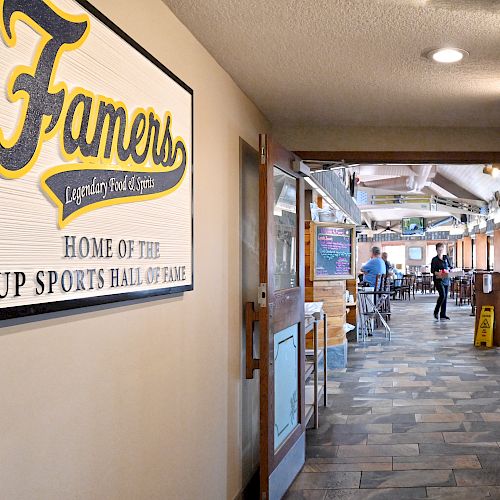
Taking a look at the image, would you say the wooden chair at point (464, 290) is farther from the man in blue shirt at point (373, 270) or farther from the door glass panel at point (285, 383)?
the door glass panel at point (285, 383)

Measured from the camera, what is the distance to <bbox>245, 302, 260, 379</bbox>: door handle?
303 cm

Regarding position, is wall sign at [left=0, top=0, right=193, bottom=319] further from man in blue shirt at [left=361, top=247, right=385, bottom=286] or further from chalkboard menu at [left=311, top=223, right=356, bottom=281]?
man in blue shirt at [left=361, top=247, right=385, bottom=286]

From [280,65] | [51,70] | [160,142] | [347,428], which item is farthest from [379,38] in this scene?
[347,428]

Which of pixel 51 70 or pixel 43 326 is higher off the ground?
pixel 51 70

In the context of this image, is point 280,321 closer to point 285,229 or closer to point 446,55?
point 285,229

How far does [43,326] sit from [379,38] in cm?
177

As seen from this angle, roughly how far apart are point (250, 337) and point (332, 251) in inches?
154

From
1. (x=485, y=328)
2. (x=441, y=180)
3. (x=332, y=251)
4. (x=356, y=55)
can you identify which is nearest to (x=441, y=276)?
(x=441, y=180)

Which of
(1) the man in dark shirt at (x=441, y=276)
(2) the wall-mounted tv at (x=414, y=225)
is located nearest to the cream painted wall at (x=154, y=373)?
(1) the man in dark shirt at (x=441, y=276)

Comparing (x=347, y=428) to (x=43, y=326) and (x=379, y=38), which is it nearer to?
(x=379, y=38)

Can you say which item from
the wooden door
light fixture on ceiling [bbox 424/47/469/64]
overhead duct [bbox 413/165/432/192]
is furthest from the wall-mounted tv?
light fixture on ceiling [bbox 424/47/469/64]

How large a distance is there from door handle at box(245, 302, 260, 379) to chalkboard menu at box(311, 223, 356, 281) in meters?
3.37

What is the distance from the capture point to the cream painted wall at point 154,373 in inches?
52.6

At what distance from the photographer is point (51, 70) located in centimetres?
134
